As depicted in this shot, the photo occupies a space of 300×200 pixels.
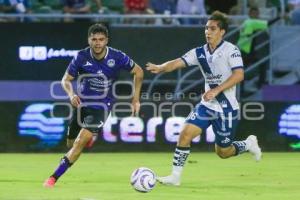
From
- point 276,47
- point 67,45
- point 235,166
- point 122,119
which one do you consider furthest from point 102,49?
point 276,47

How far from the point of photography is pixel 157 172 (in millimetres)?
15586

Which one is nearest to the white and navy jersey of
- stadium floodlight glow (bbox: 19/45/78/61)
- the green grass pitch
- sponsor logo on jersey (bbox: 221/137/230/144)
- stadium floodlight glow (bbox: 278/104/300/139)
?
sponsor logo on jersey (bbox: 221/137/230/144)

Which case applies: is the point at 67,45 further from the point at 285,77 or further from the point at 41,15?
the point at 285,77

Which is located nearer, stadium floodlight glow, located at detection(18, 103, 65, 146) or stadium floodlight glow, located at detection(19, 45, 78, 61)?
stadium floodlight glow, located at detection(18, 103, 65, 146)

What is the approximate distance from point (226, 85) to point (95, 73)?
5.91 ft

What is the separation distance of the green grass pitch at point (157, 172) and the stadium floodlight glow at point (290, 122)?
1.89 ft

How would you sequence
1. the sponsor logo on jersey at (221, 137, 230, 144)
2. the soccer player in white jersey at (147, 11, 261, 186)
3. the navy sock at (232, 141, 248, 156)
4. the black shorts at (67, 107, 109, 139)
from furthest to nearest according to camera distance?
the navy sock at (232, 141, 248, 156) → the sponsor logo on jersey at (221, 137, 230, 144) → the black shorts at (67, 107, 109, 139) → the soccer player in white jersey at (147, 11, 261, 186)

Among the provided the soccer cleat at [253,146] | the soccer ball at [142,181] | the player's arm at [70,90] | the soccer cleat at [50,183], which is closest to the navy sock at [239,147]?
the soccer cleat at [253,146]

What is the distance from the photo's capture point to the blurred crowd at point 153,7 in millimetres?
21828

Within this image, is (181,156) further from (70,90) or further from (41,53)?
(41,53)

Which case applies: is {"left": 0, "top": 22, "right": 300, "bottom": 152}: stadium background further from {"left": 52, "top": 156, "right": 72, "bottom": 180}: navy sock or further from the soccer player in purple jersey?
{"left": 52, "top": 156, "right": 72, "bottom": 180}: navy sock

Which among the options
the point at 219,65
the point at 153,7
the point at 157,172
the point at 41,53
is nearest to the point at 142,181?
the point at 219,65

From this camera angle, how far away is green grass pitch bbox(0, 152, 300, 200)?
480 inches

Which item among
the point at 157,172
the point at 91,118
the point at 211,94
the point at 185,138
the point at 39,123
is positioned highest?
the point at 211,94
